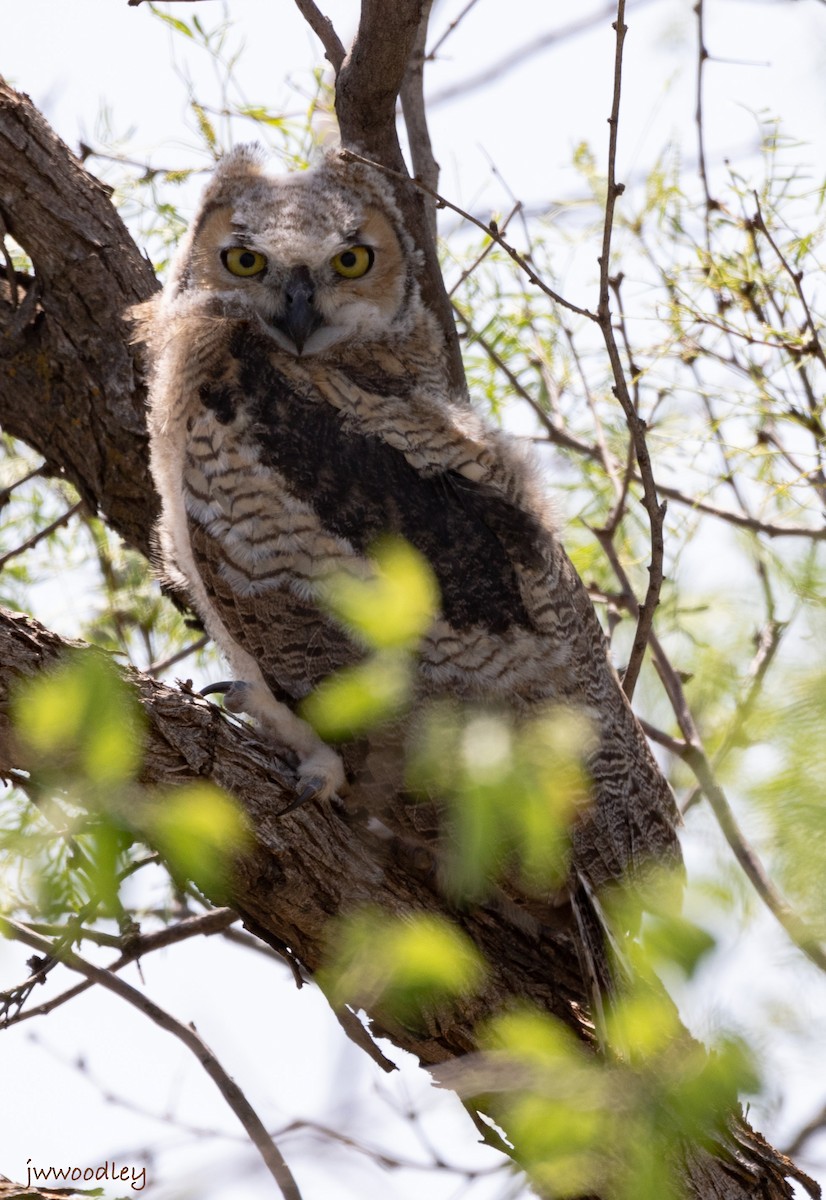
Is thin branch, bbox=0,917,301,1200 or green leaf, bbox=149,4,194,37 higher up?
green leaf, bbox=149,4,194,37

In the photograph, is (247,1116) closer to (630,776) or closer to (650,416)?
(630,776)

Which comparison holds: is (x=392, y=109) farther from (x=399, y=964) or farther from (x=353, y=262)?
(x=399, y=964)

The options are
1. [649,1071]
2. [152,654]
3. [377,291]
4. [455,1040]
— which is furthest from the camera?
[152,654]

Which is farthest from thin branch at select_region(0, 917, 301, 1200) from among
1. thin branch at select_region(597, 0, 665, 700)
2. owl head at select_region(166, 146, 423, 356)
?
owl head at select_region(166, 146, 423, 356)

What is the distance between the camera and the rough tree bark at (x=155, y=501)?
7.06ft

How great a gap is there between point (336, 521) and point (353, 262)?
1.02 metres

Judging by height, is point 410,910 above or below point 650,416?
below

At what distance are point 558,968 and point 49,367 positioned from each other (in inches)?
79.8

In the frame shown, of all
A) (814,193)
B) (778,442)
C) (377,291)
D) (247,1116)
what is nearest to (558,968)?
(247,1116)

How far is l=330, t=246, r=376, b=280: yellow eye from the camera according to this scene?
313 cm

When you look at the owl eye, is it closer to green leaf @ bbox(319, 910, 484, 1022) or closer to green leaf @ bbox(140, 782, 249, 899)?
green leaf @ bbox(140, 782, 249, 899)

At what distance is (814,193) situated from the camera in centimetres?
310

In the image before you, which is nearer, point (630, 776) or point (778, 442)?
point (630, 776)

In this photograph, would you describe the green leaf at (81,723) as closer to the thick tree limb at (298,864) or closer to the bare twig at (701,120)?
the thick tree limb at (298,864)
